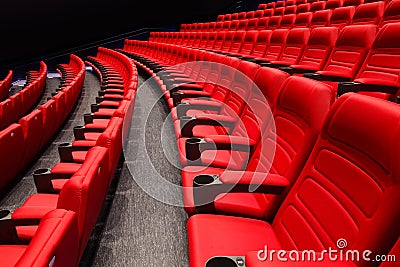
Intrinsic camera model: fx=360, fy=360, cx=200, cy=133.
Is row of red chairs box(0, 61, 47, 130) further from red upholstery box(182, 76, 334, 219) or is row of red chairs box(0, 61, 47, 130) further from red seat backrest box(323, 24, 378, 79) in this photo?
red seat backrest box(323, 24, 378, 79)

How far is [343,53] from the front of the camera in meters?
0.66

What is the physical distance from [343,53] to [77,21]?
8.00ft

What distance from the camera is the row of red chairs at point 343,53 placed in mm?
523

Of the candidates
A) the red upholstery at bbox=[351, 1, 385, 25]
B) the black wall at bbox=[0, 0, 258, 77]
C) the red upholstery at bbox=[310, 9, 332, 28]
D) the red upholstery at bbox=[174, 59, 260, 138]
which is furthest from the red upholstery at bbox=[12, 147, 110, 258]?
the black wall at bbox=[0, 0, 258, 77]

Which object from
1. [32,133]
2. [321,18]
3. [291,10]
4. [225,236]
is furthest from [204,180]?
[291,10]

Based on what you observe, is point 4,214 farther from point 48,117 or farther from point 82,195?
point 48,117

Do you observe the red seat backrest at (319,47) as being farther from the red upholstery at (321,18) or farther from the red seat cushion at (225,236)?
the red seat cushion at (225,236)

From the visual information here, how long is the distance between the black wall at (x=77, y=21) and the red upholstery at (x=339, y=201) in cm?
256

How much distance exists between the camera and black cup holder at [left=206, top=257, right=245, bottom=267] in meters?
0.22

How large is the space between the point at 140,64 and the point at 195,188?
4.33ft

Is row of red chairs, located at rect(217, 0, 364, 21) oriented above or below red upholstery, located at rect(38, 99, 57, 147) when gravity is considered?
above

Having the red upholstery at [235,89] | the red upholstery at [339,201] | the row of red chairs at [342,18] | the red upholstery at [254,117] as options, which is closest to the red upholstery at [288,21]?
the row of red chairs at [342,18]

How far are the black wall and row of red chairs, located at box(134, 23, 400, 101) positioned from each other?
6.58 feet

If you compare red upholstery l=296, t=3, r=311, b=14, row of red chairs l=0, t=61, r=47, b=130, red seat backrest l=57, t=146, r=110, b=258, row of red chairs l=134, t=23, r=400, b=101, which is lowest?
row of red chairs l=0, t=61, r=47, b=130
